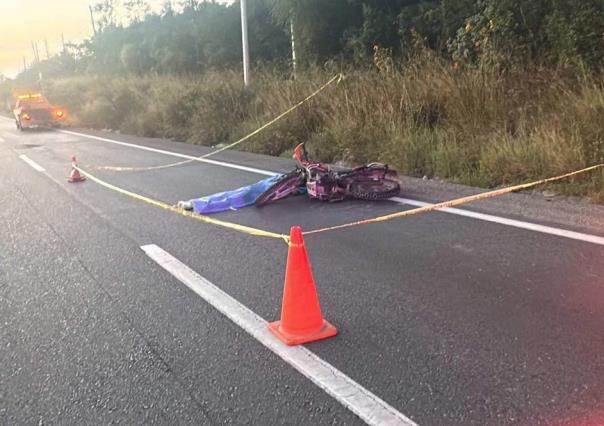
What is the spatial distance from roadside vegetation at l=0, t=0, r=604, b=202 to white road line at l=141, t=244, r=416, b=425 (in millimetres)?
4341

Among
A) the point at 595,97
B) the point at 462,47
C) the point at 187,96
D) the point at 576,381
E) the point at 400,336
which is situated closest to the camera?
the point at 576,381

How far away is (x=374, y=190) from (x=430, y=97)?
395 centimetres

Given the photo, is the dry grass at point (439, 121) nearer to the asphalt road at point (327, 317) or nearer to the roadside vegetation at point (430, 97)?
the roadside vegetation at point (430, 97)

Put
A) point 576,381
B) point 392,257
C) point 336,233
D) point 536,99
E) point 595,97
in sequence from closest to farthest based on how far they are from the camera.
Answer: point 576,381 < point 392,257 < point 336,233 < point 595,97 < point 536,99

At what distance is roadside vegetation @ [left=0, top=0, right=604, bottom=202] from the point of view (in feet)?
27.2

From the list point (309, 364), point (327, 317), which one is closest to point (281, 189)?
point (327, 317)

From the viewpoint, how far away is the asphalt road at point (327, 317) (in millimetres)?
3098

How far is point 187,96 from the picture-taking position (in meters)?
19.2

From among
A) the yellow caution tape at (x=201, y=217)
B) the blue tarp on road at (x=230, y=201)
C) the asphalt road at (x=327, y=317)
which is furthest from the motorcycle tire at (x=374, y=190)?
the yellow caution tape at (x=201, y=217)

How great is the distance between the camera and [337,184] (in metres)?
7.74

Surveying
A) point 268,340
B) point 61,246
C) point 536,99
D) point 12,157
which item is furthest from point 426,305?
point 12,157

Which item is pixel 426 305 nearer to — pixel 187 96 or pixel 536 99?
pixel 536 99

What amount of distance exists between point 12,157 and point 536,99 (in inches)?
484

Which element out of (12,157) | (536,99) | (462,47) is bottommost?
(12,157)
